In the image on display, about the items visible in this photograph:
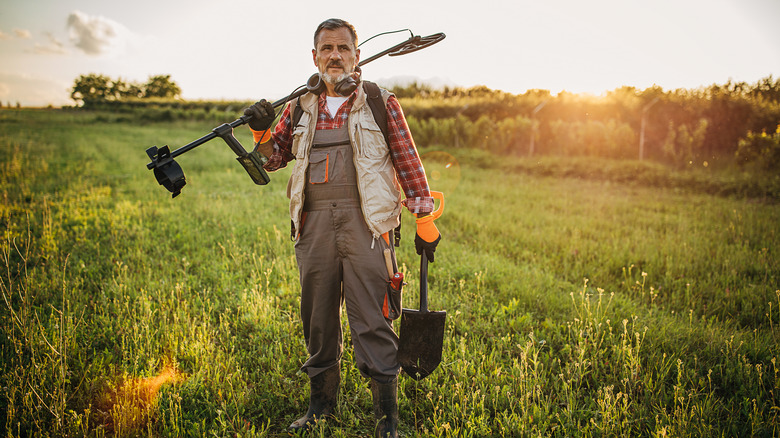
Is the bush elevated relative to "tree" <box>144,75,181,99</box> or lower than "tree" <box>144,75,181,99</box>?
lower

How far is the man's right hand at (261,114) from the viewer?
258 cm

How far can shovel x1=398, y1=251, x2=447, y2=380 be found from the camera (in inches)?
106

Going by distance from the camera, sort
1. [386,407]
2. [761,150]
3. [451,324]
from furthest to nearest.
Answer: [761,150]
[451,324]
[386,407]

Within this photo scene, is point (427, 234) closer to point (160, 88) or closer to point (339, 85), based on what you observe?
point (339, 85)

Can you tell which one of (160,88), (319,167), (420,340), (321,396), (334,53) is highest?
(160,88)

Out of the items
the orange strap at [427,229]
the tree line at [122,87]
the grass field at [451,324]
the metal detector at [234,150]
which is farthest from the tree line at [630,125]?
the tree line at [122,87]

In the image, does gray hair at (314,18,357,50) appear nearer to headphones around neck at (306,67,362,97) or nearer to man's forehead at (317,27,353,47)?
man's forehead at (317,27,353,47)

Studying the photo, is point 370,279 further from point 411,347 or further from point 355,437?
point 355,437

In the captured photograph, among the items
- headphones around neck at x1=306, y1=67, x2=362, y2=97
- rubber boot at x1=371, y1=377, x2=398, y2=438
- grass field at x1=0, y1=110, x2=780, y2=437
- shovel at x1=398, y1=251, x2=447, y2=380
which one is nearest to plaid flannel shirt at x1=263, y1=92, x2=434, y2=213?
headphones around neck at x1=306, y1=67, x2=362, y2=97

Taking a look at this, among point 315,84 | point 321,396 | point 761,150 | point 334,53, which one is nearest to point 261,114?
point 315,84

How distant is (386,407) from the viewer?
8.90ft

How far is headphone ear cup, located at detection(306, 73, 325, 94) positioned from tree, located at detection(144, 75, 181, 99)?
87602 millimetres

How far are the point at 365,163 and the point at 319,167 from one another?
313 millimetres

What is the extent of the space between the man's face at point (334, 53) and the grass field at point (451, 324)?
240cm
